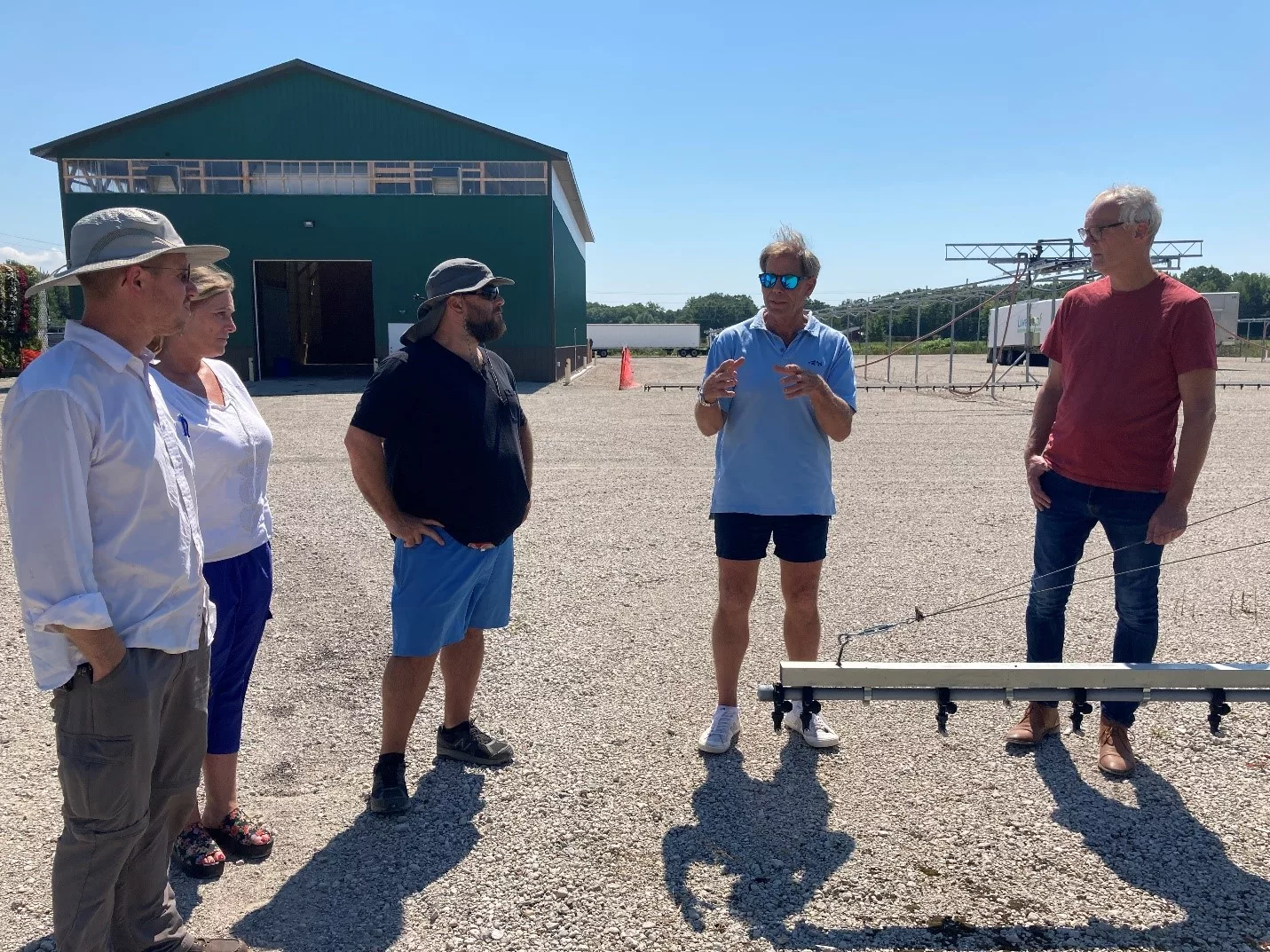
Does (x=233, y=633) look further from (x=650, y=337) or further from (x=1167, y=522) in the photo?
(x=650, y=337)

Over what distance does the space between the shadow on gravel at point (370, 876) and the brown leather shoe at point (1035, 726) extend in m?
2.17

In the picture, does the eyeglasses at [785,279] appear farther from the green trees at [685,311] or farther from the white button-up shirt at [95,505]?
the green trees at [685,311]

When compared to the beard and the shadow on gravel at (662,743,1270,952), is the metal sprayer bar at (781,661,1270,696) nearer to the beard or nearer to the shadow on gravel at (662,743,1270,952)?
the shadow on gravel at (662,743,1270,952)

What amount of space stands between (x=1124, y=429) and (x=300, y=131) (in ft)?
94.6

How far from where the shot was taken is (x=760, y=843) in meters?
3.10

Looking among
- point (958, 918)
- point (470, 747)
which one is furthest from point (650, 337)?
point (958, 918)

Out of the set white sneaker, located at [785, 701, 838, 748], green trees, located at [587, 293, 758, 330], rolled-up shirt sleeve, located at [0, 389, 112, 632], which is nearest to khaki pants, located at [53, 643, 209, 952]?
rolled-up shirt sleeve, located at [0, 389, 112, 632]

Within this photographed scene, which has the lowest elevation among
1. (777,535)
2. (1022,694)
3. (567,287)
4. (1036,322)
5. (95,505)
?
(1022,694)

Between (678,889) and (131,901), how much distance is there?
4.93 ft

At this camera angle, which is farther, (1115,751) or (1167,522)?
(1115,751)

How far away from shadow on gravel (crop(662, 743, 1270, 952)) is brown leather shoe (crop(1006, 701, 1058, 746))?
93 mm

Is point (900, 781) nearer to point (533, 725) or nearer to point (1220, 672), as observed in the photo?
point (1220, 672)

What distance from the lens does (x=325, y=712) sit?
4156mm

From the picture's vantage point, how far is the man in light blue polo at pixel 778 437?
361 centimetres
